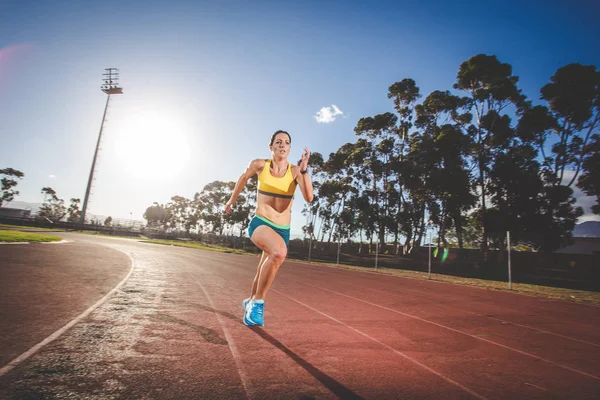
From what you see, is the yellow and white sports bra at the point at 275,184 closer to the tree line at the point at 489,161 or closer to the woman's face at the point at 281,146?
the woman's face at the point at 281,146

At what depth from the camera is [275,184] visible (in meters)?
3.51

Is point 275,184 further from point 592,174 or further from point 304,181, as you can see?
point 592,174

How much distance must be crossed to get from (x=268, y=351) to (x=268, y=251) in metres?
1.11

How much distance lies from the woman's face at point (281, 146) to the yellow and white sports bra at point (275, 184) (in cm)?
24

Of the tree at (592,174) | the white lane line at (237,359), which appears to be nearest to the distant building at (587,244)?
the tree at (592,174)

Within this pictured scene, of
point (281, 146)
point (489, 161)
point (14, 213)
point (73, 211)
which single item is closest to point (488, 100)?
point (489, 161)

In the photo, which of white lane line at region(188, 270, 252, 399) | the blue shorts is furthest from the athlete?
white lane line at region(188, 270, 252, 399)

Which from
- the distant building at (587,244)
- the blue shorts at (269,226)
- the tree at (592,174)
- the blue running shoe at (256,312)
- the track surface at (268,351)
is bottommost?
the track surface at (268,351)

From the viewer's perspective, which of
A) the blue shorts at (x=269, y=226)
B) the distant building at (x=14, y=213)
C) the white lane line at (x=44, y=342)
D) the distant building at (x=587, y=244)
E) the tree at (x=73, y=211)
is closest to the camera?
the white lane line at (x=44, y=342)

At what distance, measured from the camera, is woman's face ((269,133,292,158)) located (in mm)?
3658

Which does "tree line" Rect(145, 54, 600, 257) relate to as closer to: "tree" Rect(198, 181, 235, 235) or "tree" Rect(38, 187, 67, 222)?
"tree" Rect(198, 181, 235, 235)

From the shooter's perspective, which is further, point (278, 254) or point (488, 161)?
point (488, 161)

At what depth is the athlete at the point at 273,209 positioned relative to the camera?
3416 mm

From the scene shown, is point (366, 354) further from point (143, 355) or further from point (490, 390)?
point (143, 355)
